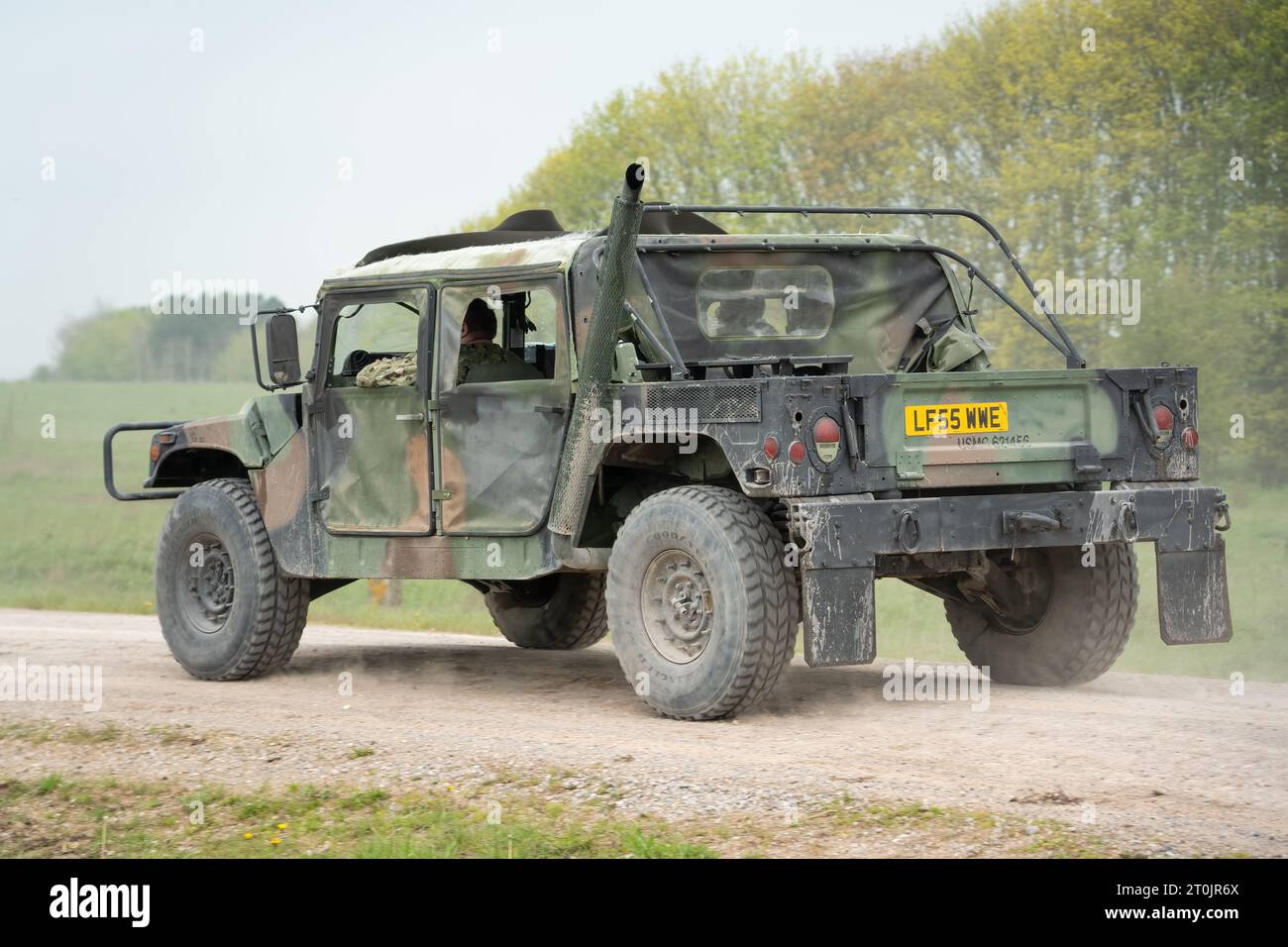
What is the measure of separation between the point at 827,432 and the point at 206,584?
170 inches

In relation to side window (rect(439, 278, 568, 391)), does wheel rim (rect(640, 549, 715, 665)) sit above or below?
below

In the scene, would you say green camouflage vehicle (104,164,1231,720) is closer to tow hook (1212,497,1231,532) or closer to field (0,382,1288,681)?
tow hook (1212,497,1231,532)

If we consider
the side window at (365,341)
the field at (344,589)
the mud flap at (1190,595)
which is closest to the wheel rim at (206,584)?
the side window at (365,341)

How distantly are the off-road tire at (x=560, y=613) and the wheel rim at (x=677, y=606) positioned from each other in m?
3.03

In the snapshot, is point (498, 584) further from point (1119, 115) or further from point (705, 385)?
point (1119, 115)

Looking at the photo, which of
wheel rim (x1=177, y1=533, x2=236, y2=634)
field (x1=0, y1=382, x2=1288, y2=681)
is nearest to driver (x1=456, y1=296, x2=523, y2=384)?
wheel rim (x1=177, y1=533, x2=236, y2=634)

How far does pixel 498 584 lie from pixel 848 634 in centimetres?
317

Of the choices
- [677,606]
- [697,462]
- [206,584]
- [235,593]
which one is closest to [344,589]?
[206,584]

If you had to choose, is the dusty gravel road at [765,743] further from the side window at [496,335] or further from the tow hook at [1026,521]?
the side window at [496,335]

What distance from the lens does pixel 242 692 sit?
9.68 m

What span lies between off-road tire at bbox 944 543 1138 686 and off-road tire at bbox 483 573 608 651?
275 cm

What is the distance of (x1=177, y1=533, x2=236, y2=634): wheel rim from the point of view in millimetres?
10430

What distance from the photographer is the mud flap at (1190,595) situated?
844 centimetres
